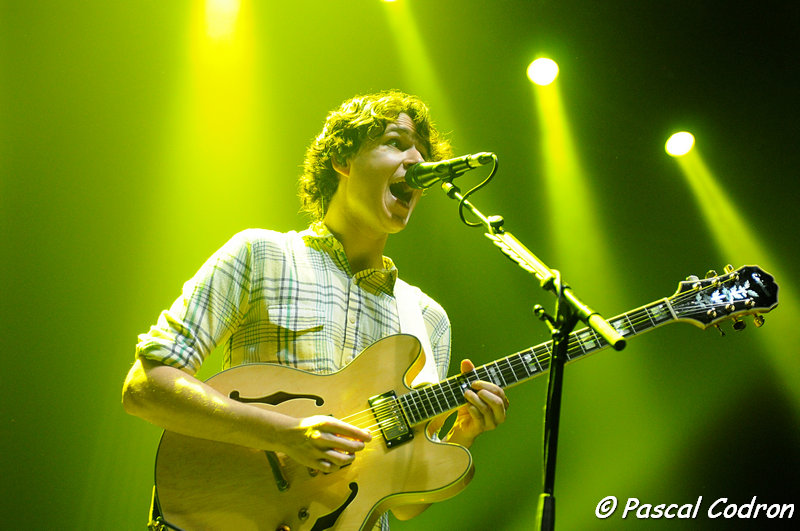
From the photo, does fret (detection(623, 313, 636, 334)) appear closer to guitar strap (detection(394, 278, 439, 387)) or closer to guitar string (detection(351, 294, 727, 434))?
guitar string (detection(351, 294, 727, 434))

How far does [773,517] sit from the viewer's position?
9.90 ft

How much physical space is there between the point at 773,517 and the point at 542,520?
8.95ft

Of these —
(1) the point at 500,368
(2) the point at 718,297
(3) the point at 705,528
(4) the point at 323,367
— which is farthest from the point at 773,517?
(4) the point at 323,367

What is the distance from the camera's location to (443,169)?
1.83m

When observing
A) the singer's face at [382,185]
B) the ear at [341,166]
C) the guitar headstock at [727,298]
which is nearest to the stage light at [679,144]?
the guitar headstock at [727,298]

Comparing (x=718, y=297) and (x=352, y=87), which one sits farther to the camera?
(x=352, y=87)

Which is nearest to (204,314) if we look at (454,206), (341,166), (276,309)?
(276,309)

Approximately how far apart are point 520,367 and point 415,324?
57 centimetres

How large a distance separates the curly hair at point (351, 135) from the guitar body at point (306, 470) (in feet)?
3.24

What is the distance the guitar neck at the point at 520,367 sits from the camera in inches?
72.3

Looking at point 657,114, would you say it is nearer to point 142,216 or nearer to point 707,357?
point 707,357

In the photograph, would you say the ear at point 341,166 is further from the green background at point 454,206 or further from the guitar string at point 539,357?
the guitar string at point 539,357

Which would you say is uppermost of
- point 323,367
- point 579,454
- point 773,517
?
point 323,367

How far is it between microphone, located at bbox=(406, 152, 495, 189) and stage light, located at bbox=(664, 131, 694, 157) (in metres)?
2.34
